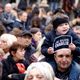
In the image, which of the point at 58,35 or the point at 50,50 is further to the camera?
the point at 58,35

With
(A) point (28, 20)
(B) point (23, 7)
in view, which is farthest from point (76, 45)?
(B) point (23, 7)

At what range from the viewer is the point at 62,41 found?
6.59 m

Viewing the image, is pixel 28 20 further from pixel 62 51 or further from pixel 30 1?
pixel 62 51

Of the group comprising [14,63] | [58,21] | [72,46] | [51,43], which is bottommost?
[14,63]

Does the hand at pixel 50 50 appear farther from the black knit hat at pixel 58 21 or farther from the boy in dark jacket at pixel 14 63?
the boy in dark jacket at pixel 14 63

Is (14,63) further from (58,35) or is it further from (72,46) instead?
(72,46)

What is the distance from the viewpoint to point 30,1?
24281 millimetres

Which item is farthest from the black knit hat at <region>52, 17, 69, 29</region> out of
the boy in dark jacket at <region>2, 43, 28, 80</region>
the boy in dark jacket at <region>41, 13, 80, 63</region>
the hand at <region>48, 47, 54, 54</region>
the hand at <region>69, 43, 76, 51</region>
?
Answer: the boy in dark jacket at <region>2, 43, 28, 80</region>

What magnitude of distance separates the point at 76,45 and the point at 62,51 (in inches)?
17.4

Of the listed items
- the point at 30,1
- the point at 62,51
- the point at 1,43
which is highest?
the point at 62,51

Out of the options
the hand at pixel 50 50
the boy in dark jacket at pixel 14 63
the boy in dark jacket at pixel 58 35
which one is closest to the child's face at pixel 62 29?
the boy in dark jacket at pixel 58 35

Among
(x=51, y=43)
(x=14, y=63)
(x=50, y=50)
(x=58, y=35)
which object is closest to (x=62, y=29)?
(x=58, y=35)

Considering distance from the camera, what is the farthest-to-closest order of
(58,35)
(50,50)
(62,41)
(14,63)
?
(14,63)
(58,35)
(50,50)
(62,41)

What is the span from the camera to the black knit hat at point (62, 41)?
6.57m
